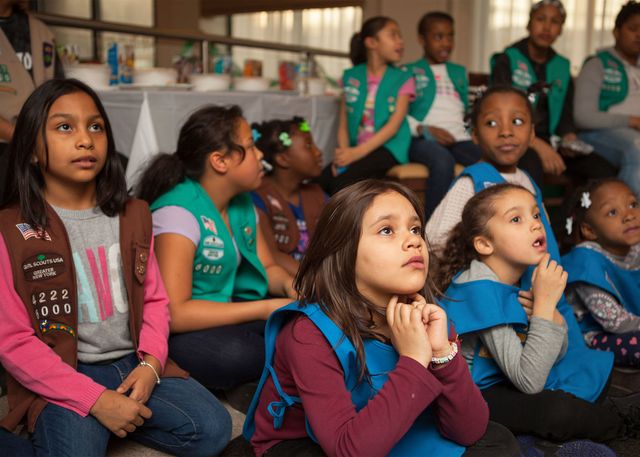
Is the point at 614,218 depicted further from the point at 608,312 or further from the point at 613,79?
the point at 613,79

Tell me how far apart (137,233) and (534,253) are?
97 cm

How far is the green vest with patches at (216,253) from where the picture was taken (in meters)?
1.92

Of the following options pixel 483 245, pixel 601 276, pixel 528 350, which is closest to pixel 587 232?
pixel 601 276

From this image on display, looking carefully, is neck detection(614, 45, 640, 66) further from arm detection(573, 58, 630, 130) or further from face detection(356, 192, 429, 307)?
face detection(356, 192, 429, 307)

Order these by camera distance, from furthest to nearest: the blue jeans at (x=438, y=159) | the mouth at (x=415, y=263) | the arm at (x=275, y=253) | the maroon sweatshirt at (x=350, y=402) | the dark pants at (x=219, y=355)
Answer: the blue jeans at (x=438, y=159) < the arm at (x=275, y=253) < the dark pants at (x=219, y=355) < the mouth at (x=415, y=263) < the maroon sweatshirt at (x=350, y=402)

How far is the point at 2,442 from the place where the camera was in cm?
138

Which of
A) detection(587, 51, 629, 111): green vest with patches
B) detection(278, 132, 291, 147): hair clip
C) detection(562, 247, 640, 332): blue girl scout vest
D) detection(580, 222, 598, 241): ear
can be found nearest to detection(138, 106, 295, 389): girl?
detection(278, 132, 291, 147): hair clip

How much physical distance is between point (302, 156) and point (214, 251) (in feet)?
2.66

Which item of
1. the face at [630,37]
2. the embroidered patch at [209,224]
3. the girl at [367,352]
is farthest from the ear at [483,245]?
the face at [630,37]

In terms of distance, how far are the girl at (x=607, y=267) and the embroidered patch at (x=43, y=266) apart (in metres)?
1.52

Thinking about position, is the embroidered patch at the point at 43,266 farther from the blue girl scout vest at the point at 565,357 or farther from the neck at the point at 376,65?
the neck at the point at 376,65

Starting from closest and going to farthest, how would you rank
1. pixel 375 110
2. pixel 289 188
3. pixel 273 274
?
pixel 273 274 < pixel 289 188 < pixel 375 110

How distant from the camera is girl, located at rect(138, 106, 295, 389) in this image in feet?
6.01

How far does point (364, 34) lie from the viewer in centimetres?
338
